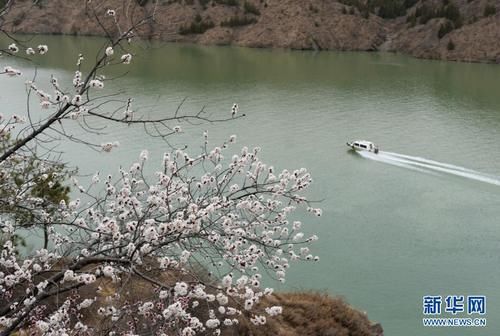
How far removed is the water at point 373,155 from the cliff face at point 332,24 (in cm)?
1218

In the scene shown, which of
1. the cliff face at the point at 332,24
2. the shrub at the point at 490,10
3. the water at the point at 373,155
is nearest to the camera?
the water at the point at 373,155

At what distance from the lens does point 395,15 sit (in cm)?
5781

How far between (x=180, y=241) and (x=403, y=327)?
7.72 m

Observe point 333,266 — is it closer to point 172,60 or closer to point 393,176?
point 393,176

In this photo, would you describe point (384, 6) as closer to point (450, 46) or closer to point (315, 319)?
point (450, 46)

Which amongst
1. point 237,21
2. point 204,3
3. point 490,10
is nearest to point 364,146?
point 490,10

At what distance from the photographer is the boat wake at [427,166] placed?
17766 millimetres

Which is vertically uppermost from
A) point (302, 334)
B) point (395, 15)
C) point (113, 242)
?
point (395, 15)

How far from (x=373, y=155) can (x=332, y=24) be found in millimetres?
37805

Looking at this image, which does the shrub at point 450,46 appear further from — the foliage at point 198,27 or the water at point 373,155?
the foliage at point 198,27

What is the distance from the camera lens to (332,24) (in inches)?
2148

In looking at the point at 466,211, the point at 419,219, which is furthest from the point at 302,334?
the point at 466,211

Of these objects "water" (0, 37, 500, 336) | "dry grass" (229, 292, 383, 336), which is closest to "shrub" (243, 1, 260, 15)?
"water" (0, 37, 500, 336)

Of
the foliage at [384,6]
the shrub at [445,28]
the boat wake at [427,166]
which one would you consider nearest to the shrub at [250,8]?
the foliage at [384,6]
